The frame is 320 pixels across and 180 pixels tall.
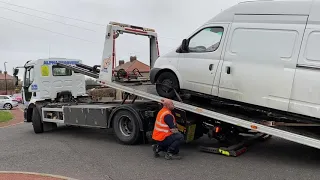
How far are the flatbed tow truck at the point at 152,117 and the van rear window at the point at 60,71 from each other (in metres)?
0.55

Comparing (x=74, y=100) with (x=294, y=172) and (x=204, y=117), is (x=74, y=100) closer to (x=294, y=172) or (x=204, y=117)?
(x=204, y=117)

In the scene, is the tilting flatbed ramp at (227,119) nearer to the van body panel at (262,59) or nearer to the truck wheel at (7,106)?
the van body panel at (262,59)

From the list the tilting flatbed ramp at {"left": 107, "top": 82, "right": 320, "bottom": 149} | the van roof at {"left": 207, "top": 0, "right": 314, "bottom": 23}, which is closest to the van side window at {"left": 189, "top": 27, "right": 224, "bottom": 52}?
the van roof at {"left": 207, "top": 0, "right": 314, "bottom": 23}

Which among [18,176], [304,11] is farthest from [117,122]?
[304,11]

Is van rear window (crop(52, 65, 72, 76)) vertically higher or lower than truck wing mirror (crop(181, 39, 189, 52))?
lower

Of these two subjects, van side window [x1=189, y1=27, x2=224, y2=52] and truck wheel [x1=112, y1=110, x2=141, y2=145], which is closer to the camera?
van side window [x1=189, y1=27, x2=224, y2=52]

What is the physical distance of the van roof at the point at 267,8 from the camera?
266 inches

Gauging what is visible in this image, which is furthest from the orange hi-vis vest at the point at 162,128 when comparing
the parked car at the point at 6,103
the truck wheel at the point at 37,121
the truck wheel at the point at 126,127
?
the parked car at the point at 6,103

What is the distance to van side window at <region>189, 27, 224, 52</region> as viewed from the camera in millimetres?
7829

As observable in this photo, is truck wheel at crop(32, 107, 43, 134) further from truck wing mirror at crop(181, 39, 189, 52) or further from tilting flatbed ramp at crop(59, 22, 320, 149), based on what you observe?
truck wing mirror at crop(181, 39, 189, 52)

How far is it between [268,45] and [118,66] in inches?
171

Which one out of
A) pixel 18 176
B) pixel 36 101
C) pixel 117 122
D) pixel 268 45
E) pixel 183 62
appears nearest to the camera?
pixel 18 176

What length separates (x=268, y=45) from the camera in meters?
6.98

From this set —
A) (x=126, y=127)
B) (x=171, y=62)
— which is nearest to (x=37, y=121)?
(x=126, y=127)
